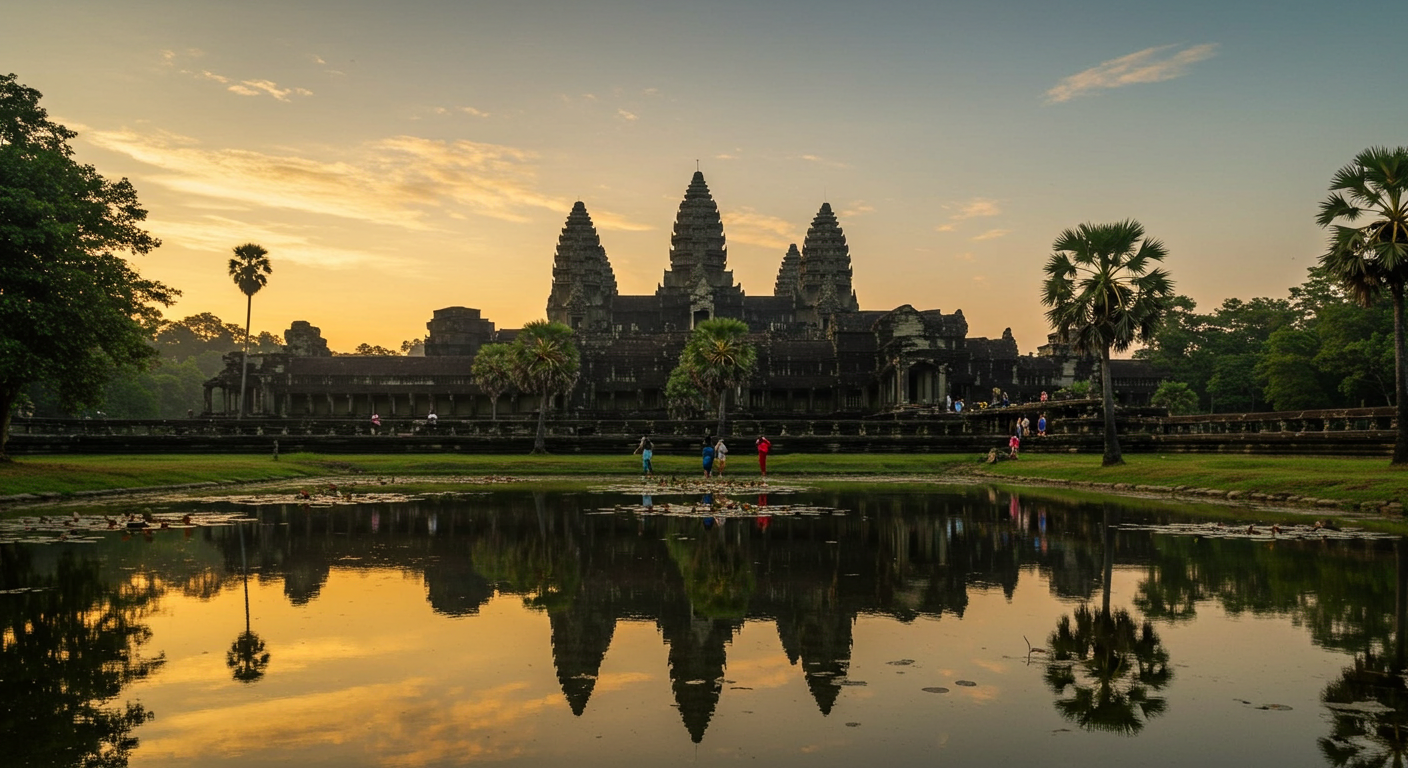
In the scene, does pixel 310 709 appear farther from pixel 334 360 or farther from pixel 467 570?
pixel 334 360

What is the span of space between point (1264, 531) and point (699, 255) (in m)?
120

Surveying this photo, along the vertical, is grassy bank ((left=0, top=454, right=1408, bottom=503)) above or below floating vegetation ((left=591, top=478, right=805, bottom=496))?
above

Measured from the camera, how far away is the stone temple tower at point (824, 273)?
432ft

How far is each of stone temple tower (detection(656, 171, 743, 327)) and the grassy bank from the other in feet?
269

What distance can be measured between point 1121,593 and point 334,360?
321ft

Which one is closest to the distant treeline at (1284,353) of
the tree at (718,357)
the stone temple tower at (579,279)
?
the tree at (718,357)

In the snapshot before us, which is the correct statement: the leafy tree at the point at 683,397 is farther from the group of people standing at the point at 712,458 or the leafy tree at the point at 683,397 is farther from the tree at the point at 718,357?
the group of people standing at the point at 712,458

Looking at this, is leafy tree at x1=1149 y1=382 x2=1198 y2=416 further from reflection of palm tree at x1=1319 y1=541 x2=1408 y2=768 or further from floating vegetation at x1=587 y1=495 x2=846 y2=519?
reflection of palm tree at x1=1319 y1=541 x2=1408 y2=768

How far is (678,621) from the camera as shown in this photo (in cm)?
1030

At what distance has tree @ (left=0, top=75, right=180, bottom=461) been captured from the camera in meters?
29.3

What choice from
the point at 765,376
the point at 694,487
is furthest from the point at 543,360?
the point at 765,376

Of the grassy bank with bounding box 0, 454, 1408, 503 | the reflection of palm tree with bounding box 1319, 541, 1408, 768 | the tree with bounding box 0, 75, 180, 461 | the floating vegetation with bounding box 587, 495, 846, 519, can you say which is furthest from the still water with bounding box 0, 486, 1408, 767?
the tree with bounding box 0, 75, 180, 461

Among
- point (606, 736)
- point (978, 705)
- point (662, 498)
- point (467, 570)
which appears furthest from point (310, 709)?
point (662, 498)

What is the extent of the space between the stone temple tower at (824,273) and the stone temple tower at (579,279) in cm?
2476
